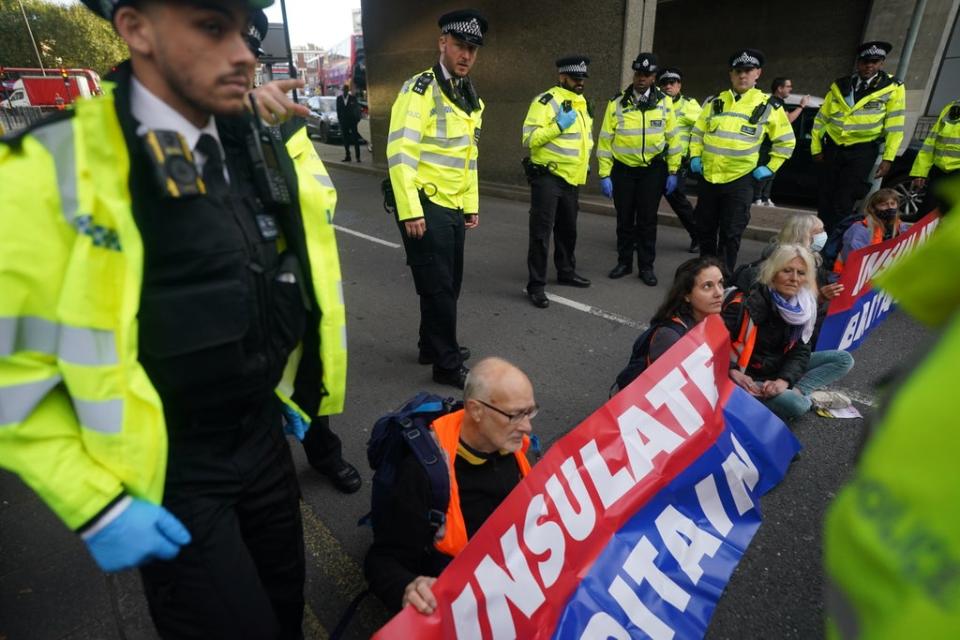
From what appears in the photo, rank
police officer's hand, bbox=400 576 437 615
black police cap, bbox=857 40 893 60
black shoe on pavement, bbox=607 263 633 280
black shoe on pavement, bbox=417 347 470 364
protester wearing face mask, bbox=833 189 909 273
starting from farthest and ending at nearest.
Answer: black shoe on pavement, bbox=607 263 633 280
black police cap, bbox=857 40 893 60
protester wearing face mask, bbox=833 189 909 273
black shoe on pavement, bbox=417 347 470 364
police officer's hand, bbox=400 576 437 615

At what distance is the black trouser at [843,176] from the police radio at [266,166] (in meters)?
6.19

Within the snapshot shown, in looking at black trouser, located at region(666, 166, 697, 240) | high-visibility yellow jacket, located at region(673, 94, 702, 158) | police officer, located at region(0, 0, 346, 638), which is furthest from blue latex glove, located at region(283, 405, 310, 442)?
high-visibility yellow jacket, located at region(673, 94, 702, 158)

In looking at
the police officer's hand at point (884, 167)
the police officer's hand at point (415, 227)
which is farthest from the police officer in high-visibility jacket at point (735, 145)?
the police officer's hand at point (415, 227)

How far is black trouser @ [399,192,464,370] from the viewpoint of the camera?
347 cm

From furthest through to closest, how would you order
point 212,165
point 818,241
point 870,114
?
1. point 870,114
2. point 818,241
3. point 212,165

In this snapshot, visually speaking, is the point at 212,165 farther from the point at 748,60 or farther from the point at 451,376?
the point at 748,60

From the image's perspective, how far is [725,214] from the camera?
17.8ft

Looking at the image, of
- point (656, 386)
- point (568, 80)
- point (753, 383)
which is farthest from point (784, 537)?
point (568, 80)

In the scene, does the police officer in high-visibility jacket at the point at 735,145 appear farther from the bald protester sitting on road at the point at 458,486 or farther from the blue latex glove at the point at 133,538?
the blue latex glove at the point at 133,538

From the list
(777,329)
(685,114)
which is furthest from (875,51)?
(777,329)

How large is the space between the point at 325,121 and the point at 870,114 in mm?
18367

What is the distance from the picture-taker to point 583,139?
5.14 meters

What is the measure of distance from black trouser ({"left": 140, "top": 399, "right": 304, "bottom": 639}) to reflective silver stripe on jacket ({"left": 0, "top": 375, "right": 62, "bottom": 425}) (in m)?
0.27

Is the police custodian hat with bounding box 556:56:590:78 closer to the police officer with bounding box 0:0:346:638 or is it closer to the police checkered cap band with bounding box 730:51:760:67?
the police checkered cap band with bounding box 730:51:760:67
